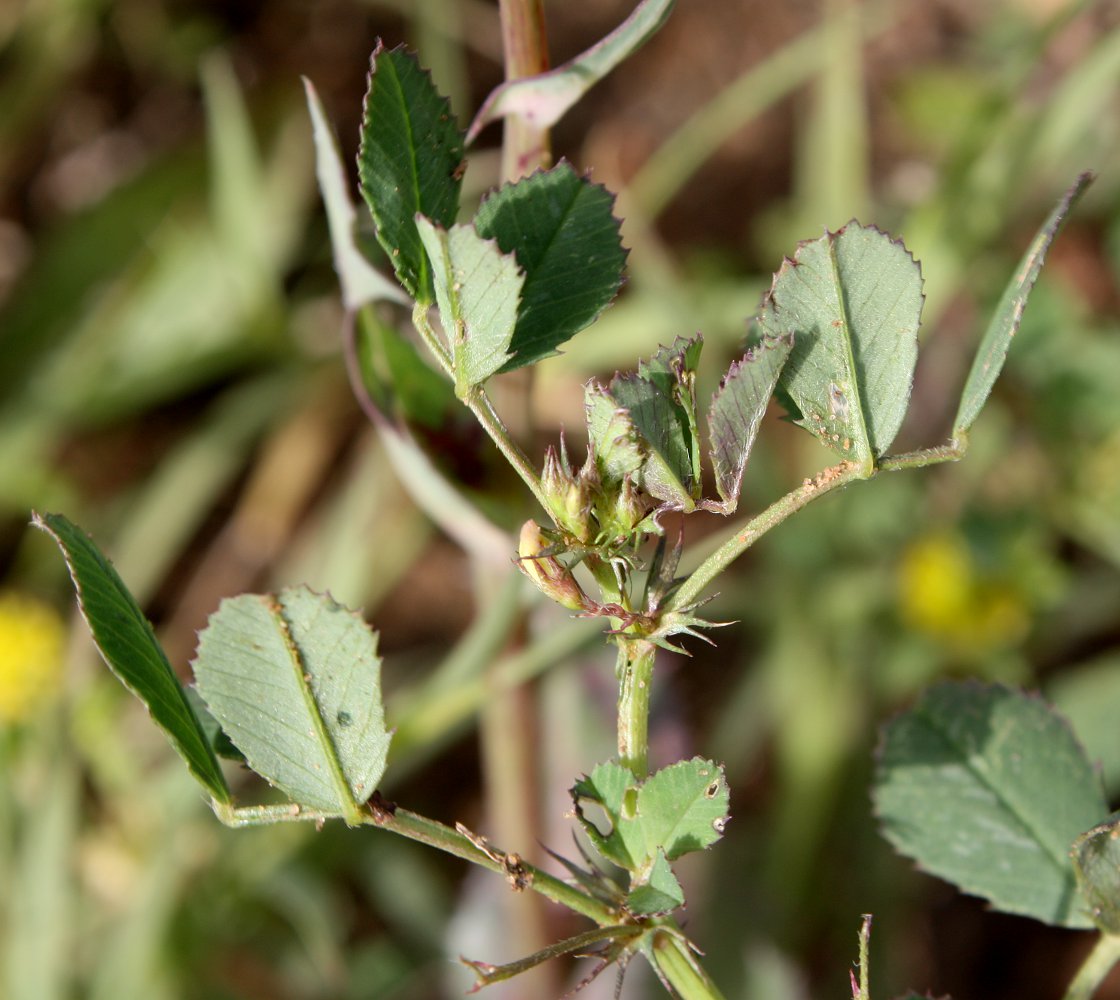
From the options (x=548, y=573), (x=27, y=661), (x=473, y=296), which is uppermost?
(x=473, y=296)

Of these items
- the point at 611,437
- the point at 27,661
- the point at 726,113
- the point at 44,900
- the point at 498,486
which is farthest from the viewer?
the point at 726,113

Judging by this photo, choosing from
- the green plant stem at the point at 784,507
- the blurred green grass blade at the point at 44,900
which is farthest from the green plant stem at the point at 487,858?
the blurred green grass blade at the point at 44,900

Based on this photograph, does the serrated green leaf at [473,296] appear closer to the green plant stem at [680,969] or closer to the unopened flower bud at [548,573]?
the unopened flower bud at [548,573]

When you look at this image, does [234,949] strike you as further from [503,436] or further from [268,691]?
[503,436]

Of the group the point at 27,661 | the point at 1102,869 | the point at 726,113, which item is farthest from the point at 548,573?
the point at 726,113

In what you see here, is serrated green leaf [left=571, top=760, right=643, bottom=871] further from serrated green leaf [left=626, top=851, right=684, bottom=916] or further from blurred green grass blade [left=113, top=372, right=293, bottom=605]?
blurred green grass blade [left=113, top=372, right=293, bottom=605]

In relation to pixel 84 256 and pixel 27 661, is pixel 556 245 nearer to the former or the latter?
pixel 27 661
